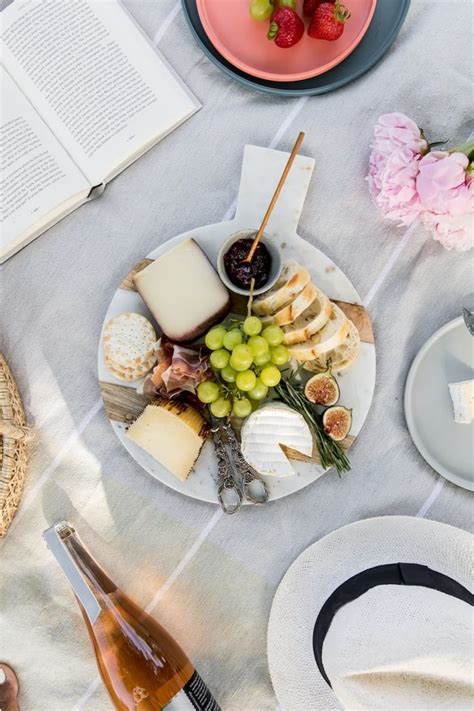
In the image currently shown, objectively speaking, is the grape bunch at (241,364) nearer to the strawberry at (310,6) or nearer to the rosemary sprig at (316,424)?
the rosemary sprig at (316,424)

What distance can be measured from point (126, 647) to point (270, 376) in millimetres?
521

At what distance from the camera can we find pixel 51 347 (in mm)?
1109

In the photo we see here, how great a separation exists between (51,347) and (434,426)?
706 millimetres

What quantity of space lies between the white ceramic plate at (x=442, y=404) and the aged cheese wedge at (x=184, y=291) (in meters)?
0.36

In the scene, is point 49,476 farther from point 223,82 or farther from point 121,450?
point 223,82

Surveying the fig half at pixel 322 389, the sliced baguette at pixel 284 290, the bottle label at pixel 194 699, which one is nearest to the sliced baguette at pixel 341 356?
the fig half at pixel 322 389

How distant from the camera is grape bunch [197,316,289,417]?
911mm

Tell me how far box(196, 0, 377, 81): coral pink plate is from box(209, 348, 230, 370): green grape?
19.8 inches

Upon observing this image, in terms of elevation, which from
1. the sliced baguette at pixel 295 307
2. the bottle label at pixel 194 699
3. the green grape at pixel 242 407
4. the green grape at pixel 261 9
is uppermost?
the green grape at pixel 261 9

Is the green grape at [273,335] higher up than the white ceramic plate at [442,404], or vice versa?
the green grape at [273,335]

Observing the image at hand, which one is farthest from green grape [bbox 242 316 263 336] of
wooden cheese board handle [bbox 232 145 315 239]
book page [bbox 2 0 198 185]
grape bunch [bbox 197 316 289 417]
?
book page [bbox 2 0 198 185]

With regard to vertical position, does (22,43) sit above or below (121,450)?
above

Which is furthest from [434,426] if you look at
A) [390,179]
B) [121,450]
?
[121,450]

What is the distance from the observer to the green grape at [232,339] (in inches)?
36.1
